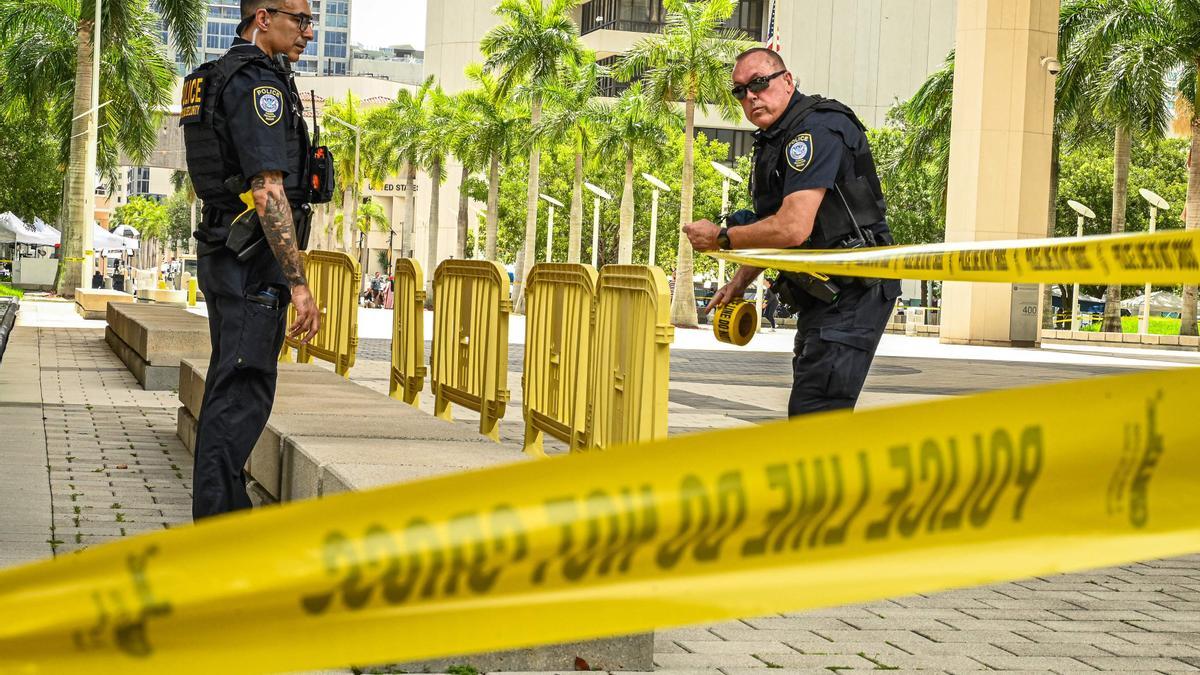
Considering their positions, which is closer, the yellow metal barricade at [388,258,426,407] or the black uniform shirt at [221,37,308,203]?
the black uniform shirt at [221,37,308,203]

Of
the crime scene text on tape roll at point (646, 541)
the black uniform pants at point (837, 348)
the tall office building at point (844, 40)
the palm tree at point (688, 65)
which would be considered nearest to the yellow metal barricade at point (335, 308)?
the black uniform pants at point (837, 348)

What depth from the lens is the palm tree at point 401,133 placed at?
244ft

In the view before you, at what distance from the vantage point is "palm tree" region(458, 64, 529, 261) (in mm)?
59375

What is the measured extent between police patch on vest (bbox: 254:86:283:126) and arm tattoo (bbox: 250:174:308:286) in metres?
0.18

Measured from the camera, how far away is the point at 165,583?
149cm

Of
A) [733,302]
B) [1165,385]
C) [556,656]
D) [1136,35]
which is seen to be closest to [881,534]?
[1165,385]

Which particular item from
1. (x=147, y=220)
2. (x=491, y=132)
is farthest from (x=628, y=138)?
(x=147, y=220)

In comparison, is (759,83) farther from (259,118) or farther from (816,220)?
(259,118)

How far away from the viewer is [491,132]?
5978cm

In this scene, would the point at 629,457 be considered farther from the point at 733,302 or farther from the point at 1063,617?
the point at 1063,617

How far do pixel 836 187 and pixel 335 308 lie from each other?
684 cm

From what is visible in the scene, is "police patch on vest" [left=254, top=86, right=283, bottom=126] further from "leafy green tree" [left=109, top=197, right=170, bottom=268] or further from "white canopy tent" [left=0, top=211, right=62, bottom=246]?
"leafy green tree" [left=109, top=197, right=170, bottom=268]

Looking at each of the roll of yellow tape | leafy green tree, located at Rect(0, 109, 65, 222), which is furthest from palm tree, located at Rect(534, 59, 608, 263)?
the roll of yellow tape

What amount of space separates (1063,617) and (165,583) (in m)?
4.49
